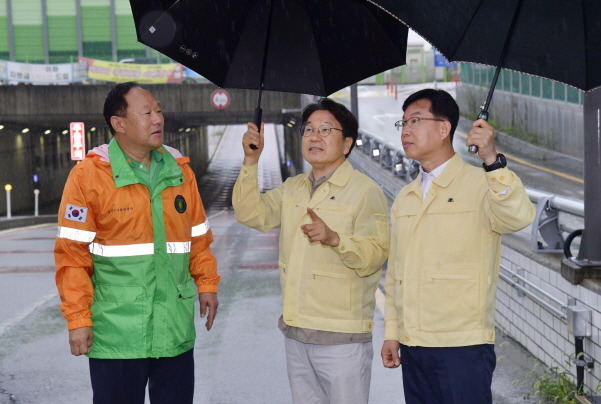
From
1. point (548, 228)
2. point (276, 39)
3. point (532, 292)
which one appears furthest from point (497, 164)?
point (548, 228)

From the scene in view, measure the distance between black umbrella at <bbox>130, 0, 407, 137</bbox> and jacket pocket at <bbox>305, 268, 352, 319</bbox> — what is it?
121 centimetres

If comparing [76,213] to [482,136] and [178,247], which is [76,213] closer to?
[178,247]

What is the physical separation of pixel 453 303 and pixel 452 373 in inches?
12.9

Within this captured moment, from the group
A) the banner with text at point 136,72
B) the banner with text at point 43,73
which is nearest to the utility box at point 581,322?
the banner with text at point 136,72

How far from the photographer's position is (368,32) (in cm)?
531

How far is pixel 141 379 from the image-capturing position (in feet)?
Result: 15.4

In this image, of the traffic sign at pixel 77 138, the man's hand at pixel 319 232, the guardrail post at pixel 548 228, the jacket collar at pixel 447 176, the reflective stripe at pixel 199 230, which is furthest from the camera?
the traffic sign at pixel 77 138

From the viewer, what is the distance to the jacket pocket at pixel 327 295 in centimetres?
469

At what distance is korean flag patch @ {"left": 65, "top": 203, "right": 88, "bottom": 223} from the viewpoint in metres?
4.59

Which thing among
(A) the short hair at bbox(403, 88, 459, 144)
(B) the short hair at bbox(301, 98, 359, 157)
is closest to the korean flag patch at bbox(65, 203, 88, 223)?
(B) the short hair at bbox(301, 98, 359, 157)

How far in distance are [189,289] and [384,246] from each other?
1.06m

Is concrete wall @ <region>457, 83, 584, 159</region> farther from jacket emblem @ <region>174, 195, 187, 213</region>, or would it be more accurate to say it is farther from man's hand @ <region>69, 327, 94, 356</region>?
man's hand @ <region>69, 327, 94, 356</region>

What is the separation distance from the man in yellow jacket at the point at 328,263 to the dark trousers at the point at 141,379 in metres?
0.57

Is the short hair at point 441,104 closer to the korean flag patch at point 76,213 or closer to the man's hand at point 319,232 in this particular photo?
the man's hand at point 319,232
